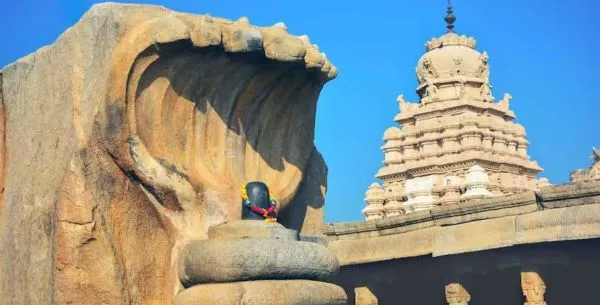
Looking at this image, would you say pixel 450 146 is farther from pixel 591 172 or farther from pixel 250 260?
pixel 250 260

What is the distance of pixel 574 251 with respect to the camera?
1006cm

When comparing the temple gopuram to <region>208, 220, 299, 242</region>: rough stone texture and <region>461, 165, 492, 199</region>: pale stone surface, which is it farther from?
<region>461, 165, 492, 199</region>: pale stone surface

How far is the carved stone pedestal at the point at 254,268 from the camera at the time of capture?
5.37m

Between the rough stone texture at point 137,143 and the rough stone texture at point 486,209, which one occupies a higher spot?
the rough stone texture at point 486,209

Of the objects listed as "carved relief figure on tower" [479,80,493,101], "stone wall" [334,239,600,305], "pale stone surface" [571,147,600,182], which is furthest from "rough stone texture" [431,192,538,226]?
"carved relief figure on tower" [479,80,493,101]

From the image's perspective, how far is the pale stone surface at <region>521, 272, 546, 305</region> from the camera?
419 inches

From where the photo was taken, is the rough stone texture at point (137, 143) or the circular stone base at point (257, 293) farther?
the rough stone texture at point (137, 143)

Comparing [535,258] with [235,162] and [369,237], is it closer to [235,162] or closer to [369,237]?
[369,237]

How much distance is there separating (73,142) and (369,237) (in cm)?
667

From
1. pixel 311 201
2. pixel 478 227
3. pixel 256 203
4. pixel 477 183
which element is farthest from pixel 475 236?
pixel 477 183

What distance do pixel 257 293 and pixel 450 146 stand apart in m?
32.6

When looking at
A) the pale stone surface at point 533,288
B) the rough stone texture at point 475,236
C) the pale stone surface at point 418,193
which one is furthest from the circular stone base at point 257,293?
the pale stone surface at point 418,193

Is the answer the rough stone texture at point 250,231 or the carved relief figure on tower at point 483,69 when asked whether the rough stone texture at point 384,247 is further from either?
the carved relief figure on tower at point 483,69

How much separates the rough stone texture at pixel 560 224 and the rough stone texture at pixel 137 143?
3.96 m
